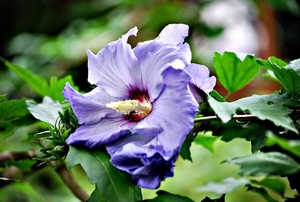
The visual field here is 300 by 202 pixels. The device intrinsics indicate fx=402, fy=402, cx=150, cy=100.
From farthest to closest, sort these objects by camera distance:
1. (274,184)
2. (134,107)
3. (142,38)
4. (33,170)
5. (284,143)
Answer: (142,38) → (33,170) → (274,184) → (134,107) → (284,143)

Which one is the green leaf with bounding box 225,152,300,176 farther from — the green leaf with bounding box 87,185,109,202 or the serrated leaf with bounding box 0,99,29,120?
the serrated leaf with bounding box 0,99,29,120

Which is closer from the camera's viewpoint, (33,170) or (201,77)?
(201,77)

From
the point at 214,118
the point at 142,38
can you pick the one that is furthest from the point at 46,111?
the point at 142,38

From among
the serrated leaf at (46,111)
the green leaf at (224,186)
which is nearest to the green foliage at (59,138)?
the serrated leaf at (46,111)

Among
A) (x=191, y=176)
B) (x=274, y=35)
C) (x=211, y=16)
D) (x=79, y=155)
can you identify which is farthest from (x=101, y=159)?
(x=211, y=16)

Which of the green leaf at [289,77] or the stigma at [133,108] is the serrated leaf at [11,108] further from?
the green leaf at [289,77]

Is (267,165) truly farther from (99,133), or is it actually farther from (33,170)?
(33,170)

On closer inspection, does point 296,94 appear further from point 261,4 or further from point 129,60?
point 261,4
